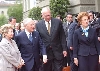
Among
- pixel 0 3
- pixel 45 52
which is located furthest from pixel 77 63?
pixel 0 3

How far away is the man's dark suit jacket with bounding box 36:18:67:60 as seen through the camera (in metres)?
7.92

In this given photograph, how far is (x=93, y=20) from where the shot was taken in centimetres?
928

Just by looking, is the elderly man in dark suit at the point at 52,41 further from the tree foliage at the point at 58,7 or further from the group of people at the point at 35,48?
the tree foliage at the point at 58,7

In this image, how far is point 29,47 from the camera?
7.18m

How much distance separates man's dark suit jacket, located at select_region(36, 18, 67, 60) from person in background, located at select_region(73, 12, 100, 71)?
0.93 metres

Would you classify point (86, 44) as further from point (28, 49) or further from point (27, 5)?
point (27, 5)

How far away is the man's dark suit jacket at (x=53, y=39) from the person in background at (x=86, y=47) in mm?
931

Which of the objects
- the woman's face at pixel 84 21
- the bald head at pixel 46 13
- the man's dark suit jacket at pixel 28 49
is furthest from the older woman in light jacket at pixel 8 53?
the woman's face at pixel 84 21

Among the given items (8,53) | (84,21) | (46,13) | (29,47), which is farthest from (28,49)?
(84,21)

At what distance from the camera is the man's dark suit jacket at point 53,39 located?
792cm

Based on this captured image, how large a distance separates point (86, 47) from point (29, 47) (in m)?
1.30

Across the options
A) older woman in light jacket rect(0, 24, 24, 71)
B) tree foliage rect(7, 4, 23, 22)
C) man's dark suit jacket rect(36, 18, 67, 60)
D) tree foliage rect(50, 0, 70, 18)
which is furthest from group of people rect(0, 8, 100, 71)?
tree foliage rect(7, 4, 23, 22)

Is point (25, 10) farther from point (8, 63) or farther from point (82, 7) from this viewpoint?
point (8, 63)

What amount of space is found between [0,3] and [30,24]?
10930cm
